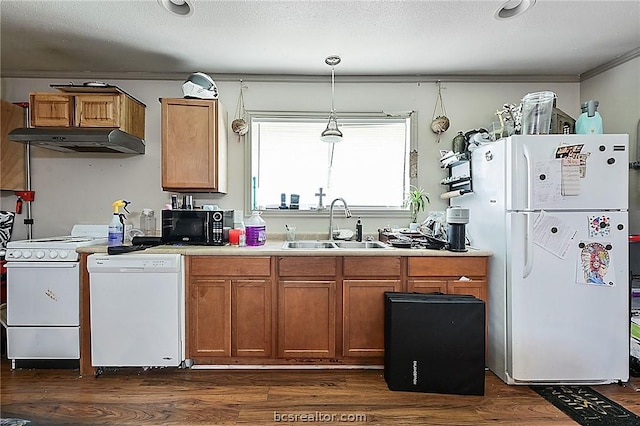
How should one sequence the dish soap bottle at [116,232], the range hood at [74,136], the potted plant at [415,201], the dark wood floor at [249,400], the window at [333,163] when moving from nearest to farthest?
the dark wood floor at [249,400] → the range hood at [74,136] → the dish soap bottle at [116,232] → the potted plant at [415,201] → the window at [333,163]

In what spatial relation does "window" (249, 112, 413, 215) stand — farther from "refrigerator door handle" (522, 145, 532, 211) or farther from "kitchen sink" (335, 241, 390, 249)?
"refrigerator door handle" (522, 145, 532, 211)

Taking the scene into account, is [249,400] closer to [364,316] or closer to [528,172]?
[364,316]

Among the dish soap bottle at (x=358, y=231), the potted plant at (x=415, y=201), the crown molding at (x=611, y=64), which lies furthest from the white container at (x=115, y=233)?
the crown molding at (x=611, y=64)

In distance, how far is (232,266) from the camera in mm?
2588

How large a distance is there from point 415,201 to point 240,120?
66.2 inches

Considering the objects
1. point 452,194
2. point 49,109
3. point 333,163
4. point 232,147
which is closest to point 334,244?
point 333,163

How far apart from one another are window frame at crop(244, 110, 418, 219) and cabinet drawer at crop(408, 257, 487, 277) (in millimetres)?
835

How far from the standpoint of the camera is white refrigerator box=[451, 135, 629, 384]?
7.48 ft

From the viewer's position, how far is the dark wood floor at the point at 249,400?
79.5 inches

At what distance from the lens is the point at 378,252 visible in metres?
2.54

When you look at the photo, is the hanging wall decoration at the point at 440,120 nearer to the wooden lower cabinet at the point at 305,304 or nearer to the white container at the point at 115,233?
the wooden lower cabinet at the point at 305,304

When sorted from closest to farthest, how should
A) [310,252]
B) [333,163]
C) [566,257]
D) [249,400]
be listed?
[249,400] < [566,257] < [310,252] < [333,163]

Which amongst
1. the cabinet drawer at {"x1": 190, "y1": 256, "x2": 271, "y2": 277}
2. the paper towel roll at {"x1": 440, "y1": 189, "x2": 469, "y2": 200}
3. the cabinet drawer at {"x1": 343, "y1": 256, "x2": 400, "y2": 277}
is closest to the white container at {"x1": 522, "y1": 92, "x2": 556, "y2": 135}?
the paper towel roll at {"x1": 440, "y1": 189, "x2": 469, "y2": 200}

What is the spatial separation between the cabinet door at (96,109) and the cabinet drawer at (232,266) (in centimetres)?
130
